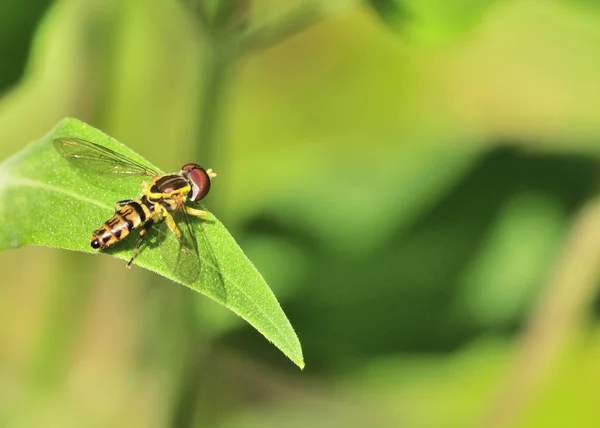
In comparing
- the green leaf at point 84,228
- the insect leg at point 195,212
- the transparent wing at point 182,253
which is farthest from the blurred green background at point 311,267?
the green leaf at point 84,228

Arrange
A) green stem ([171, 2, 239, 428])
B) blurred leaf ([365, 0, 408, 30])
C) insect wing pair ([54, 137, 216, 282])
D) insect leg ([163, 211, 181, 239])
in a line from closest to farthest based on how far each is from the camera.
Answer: insect wing pair ([54, 137, 216, 282]) < insect leg ([163, 211, 181, 239]) < green stem ([171, 2, 239, 428]) < blurred leaf ([365, 0, 408, 30])

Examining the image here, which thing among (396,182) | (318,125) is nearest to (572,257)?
(396,182)

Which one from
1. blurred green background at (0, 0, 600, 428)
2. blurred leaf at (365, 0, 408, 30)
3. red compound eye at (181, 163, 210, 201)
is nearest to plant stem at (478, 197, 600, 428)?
blurred green background at (0, 0, 600, 428)

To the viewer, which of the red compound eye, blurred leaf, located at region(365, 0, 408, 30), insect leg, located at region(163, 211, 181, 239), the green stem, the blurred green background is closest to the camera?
insect leg, located at region(163, 211, 181, 239)

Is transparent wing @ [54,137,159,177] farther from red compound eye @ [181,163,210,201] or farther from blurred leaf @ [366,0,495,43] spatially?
blurred leaf @ [366,0,495,43]

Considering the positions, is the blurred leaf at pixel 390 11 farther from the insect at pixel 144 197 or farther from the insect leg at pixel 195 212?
the insect leg at pixel 195 212

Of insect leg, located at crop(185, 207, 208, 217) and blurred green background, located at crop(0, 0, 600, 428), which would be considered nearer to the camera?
insect leg, located at crop(185, 207, 208, 217)

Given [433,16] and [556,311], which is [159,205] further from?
[556,311]
